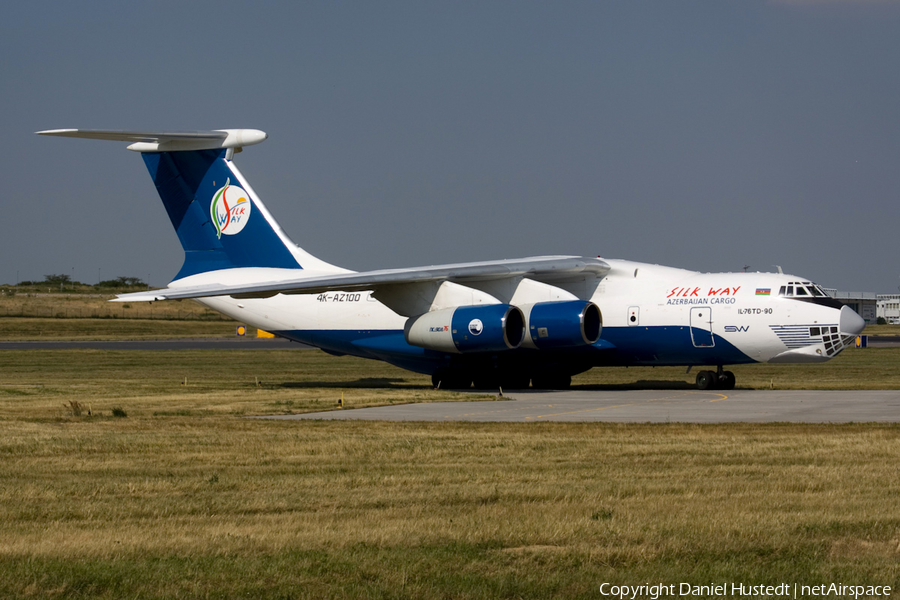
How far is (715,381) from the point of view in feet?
85.0

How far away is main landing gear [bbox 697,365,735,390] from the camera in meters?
25.9

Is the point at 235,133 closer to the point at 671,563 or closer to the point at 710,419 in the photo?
the point at 710,419

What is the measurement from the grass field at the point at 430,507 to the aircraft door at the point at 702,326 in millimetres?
Result: 9375

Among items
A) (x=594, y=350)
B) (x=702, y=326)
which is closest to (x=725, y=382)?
(x=702, y=326)

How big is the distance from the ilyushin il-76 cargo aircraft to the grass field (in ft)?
30.4

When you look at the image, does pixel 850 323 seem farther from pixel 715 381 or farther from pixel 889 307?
pixel 889 307

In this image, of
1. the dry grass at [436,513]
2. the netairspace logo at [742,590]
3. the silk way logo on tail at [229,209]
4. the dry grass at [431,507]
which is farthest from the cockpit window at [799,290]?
the netairspace logo at [742,590]

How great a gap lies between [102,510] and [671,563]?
473 cm

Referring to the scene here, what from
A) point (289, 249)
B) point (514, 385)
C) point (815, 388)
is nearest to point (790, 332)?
point (815, 388)

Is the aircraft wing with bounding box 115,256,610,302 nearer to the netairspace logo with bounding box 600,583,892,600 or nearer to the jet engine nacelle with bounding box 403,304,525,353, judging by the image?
the jet engine nacelle with bounding box 403,304,525,353

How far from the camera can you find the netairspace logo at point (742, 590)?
5965 mm

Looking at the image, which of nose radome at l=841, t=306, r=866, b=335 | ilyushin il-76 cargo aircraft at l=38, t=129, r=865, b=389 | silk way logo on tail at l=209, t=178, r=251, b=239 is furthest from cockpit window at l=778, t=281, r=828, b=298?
silk way logo on tail at l=209, t=178, r=251, b=239

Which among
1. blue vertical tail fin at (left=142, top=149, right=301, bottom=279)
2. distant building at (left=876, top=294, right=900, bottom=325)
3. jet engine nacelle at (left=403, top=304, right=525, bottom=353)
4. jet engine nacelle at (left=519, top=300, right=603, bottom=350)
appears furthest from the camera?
distant building at (left=876, top=294, right=900, bottom=325)

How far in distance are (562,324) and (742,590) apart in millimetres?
18486
